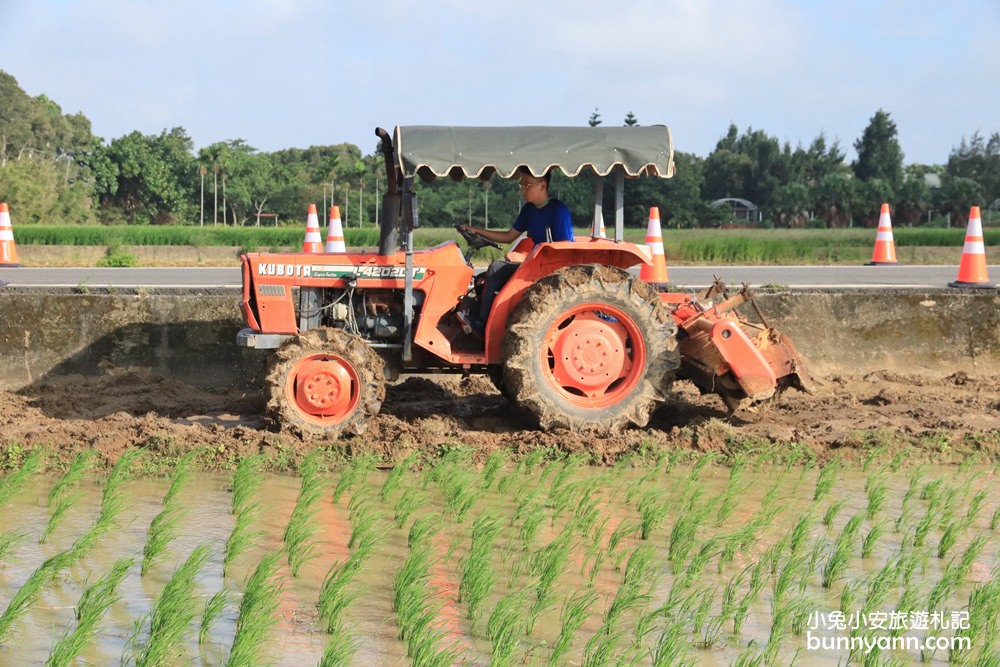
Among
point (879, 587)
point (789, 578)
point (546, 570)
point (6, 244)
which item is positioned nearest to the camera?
point (879, 587)

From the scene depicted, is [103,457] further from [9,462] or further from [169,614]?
[169,614]

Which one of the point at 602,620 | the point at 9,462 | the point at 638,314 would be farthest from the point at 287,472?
the point at 602,620

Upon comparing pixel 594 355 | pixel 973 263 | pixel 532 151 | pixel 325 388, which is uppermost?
pixel 532 151

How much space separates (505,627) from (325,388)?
11.5ft

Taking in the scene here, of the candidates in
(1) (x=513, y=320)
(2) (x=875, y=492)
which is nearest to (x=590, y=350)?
(1) (x=513, y=320)

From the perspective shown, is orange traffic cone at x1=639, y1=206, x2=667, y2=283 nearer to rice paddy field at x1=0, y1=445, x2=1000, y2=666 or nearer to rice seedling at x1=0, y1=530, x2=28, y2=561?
rice paddy field at x1=0, y1=445, x2=1000, y2=666

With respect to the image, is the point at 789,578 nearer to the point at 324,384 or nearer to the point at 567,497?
the point at 567,497

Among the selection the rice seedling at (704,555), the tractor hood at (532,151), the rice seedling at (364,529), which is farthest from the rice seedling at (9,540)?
the tractor hood at (532,151)

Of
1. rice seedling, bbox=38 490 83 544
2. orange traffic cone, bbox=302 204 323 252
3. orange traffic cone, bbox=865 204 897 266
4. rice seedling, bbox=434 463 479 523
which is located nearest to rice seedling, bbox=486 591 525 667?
rice seedling, bbox=434 463 479 523

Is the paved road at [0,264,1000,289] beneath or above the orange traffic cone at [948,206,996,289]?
beneath

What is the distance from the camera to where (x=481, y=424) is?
7898 mm

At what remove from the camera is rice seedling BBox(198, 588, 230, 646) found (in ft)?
14.0

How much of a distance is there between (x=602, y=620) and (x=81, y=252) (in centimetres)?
1839

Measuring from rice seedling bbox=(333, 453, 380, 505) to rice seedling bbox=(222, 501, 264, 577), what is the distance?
568mm
